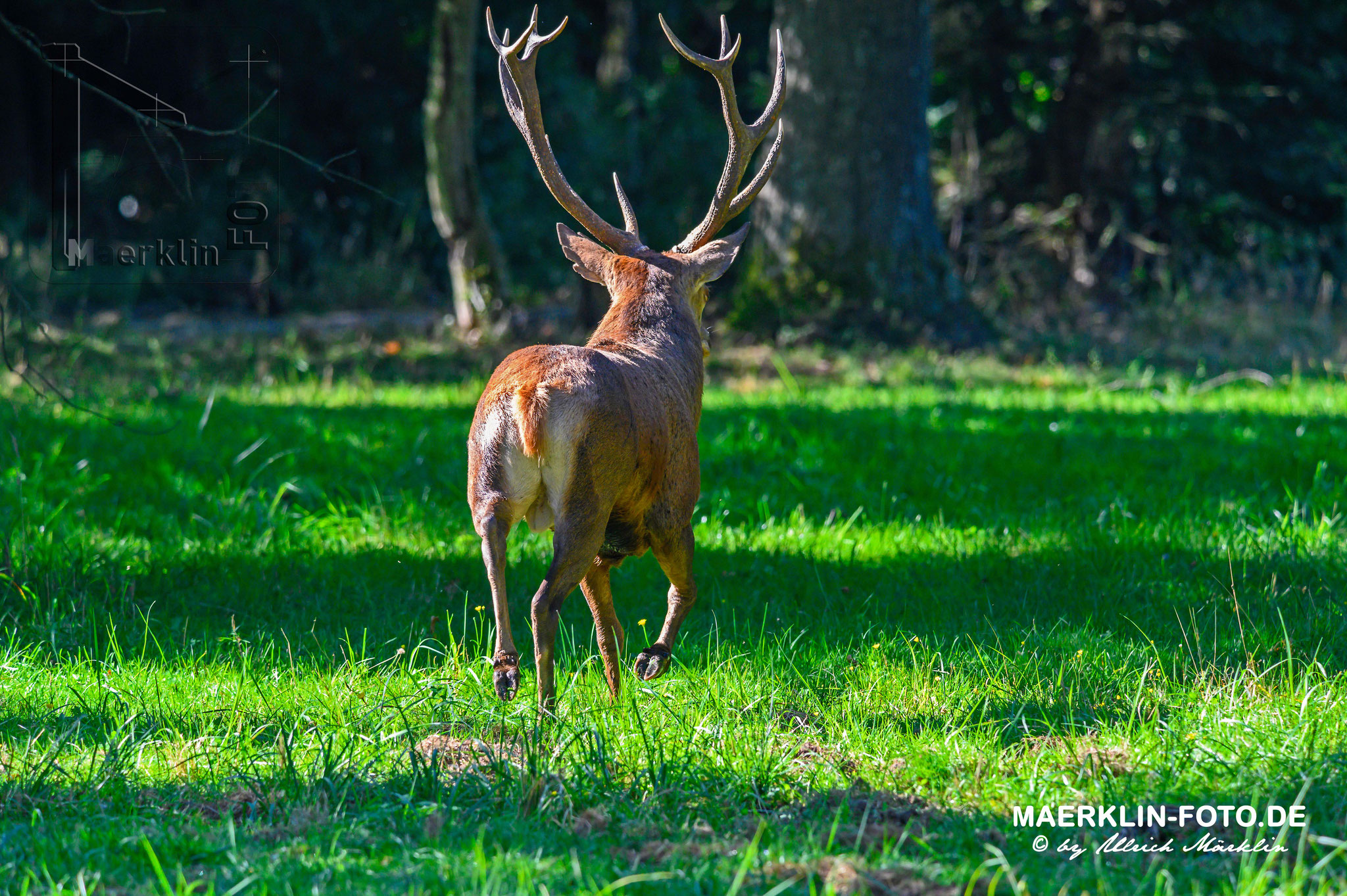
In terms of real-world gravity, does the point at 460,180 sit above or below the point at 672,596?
above

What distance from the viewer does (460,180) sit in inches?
475

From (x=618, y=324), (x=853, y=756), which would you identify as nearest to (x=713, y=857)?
(x=853, y=756)

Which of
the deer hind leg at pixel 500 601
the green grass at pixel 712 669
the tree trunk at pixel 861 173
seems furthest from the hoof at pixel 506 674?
the tree trunk at pixel 861 173

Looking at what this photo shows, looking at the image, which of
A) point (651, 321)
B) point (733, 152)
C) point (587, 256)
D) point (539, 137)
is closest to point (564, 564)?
point (651, 321)

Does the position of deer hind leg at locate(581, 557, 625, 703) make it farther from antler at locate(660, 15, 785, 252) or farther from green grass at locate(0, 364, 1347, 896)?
antler at locate(660, 15, 785, 252)

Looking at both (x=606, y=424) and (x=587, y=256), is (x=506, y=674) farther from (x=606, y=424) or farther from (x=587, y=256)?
(x=587, y=256)

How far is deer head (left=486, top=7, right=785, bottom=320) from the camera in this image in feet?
16.3

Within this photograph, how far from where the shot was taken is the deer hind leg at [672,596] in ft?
14.1

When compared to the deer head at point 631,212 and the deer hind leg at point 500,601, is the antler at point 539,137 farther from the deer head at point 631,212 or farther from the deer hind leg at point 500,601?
the deer hind leg at point 500,601

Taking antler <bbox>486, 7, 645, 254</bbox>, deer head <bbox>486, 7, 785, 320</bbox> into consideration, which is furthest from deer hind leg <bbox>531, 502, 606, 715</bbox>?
antler <bbox>486, 7, 645, 254</bbox>

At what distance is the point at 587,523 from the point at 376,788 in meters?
0.95

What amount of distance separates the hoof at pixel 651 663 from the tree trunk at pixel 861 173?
7.68m

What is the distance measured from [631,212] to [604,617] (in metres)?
1.70

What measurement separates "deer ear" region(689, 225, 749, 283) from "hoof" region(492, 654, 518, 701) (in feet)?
6.03
